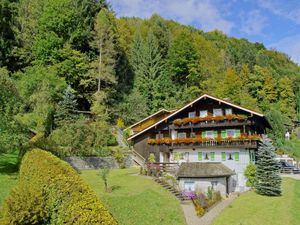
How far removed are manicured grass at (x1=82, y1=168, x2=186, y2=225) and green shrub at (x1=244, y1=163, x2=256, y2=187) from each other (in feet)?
32.7

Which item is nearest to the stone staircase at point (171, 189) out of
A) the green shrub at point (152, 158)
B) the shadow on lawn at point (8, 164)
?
the green shrub at point (152, 158)

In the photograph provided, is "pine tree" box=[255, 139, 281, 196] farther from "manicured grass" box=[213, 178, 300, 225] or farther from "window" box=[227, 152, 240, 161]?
"window" box=[227, 152, 240, 161]

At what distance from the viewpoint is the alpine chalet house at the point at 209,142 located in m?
33.7

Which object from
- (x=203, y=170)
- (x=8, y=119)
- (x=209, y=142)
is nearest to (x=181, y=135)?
(x=209, y=142)

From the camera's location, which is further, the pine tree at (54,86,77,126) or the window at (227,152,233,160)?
the pine tree at (54,86,77,126)

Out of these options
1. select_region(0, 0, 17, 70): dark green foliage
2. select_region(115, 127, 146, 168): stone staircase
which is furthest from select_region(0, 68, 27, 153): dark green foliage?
select_region(0, 0, 17, 70): dark green foliage

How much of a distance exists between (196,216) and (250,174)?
11.6 meters

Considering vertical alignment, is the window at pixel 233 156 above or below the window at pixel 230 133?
below

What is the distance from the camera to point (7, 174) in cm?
2764

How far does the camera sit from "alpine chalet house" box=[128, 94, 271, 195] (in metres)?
33.7

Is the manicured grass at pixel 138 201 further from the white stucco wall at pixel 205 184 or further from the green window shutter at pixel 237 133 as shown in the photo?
the green window shutter at pixel 237 133

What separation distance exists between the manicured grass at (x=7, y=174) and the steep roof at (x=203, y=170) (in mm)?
14767

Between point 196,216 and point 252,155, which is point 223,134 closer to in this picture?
point 252,155

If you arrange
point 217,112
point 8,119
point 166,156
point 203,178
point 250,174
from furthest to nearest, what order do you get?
point 166,156 → point 217,112 → point 250,174 → point 203,178 → point 8,119
